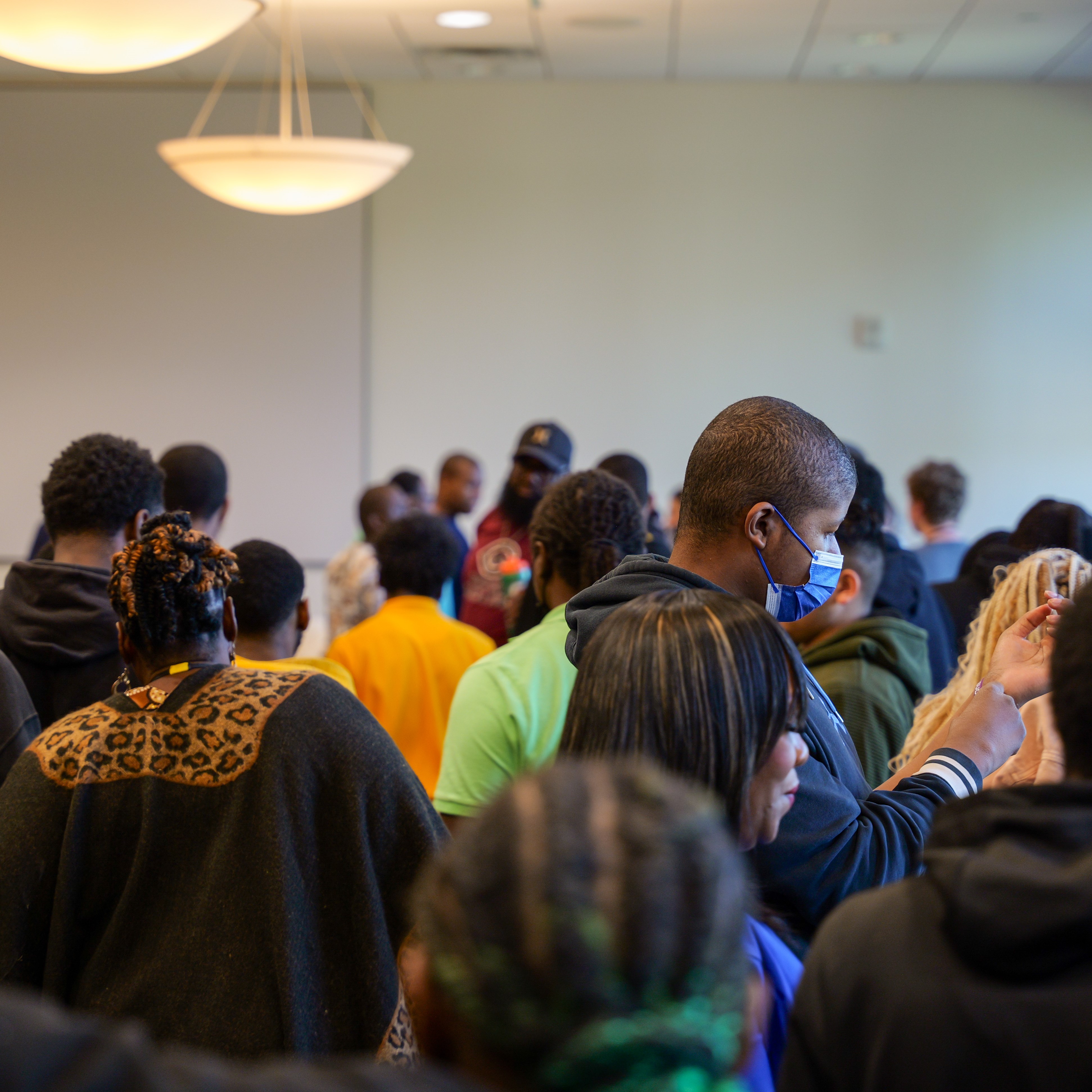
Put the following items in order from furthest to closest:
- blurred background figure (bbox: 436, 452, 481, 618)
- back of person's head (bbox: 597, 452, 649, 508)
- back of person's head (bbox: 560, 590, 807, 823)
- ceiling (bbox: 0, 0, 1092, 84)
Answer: ceiling (bbox: 0, 0, 1092, 84)
blurred background figure (bbox: 436, 452, 481, 618)
back of person's head (bbox: 597, 452, 649, 508)
back of person's head (bbox: 560, 590, 807, 823)

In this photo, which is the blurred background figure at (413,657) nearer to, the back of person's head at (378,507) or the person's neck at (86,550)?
the person's neck at (86,550)

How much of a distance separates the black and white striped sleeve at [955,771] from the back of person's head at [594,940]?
934 mm

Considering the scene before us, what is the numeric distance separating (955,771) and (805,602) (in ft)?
1.19

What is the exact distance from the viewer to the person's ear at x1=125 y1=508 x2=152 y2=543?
2463 mm

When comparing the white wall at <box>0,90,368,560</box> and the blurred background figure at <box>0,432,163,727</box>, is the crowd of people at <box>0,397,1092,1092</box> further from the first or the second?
the white wall at <box>0,90,368,560</box>

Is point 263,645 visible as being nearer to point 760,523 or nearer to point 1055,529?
point 760,523

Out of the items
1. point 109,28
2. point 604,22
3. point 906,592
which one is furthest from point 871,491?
point 604,22

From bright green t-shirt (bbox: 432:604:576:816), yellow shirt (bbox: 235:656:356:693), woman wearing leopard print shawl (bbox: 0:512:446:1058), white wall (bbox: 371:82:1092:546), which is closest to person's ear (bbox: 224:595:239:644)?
woman wearing leopard print shawl (bbox: 0:512:446:1058)

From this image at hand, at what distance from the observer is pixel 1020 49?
6.65m

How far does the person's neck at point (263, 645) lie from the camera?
241cm

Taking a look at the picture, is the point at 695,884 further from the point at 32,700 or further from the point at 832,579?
the point at 32,700

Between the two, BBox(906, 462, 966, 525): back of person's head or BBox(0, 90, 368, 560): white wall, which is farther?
BBox(0, 90, 368, 560): white wall

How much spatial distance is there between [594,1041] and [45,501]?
2212mm

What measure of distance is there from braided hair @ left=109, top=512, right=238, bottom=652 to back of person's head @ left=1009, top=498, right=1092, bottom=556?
1976 millimetres
